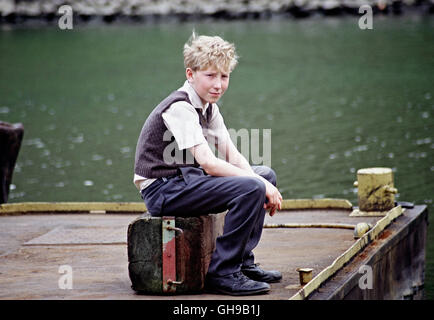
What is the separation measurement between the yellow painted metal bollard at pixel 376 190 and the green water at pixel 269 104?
1321 mm

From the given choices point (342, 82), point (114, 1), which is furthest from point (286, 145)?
point (114, 1)

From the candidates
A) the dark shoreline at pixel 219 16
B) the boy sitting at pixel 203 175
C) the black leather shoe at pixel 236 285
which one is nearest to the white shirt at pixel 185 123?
the boy sitting at pixel 203 175

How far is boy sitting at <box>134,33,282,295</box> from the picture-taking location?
512 cm

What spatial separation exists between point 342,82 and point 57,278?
18.4 meters

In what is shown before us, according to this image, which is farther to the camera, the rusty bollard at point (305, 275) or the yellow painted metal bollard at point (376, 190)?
the yellow painted metal bollard at point (376, 190)

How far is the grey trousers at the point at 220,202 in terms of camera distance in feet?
16.7

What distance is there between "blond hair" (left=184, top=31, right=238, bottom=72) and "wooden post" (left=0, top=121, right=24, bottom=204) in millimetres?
5166

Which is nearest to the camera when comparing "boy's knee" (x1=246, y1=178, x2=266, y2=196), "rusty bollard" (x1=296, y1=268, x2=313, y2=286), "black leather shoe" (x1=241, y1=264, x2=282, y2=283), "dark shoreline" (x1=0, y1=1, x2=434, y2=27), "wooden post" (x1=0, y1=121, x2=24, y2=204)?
"boy's knee" (x1=246, y1=178, x2=266, y2=196)

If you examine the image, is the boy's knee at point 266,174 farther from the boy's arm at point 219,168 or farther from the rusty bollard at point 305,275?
the rusty bollard at point 305,275

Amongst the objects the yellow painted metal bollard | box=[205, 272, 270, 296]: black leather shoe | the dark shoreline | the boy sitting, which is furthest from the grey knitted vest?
the dark shoreline

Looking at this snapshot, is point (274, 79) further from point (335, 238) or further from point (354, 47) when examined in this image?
point (335, 238)

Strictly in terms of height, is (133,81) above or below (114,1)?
below

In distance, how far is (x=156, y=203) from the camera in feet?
17.2

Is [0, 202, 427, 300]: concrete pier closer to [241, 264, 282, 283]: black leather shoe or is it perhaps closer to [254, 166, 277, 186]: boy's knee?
[241, 264, 282, 283]: black leather shoe
